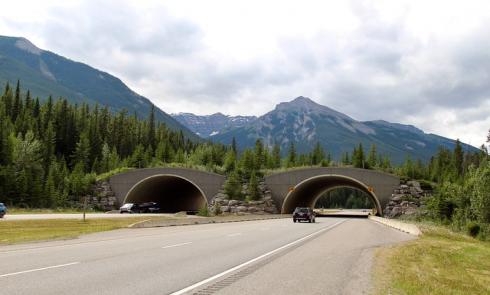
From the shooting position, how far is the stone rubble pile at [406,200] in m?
64.8

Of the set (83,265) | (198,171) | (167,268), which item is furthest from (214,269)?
(198,171)

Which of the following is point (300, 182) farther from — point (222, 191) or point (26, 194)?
point (26, 194)

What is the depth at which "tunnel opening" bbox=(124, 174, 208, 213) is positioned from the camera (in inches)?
3078

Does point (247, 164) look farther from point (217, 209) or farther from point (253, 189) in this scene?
point (217, 209)

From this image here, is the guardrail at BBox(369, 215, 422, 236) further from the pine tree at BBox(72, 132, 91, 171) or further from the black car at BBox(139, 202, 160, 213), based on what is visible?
the pine tree at BBox(72, 132, 91, 171)

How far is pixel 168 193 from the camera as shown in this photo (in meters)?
93.5

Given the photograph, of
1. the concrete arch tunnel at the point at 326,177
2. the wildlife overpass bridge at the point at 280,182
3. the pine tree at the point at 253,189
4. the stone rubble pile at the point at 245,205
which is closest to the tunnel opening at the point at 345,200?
the wildlife overpass bridge at the point at 280,182

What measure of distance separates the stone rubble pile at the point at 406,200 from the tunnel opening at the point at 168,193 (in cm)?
2755

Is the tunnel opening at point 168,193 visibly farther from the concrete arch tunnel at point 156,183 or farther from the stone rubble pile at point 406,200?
the stone rubble pile at point 406,200

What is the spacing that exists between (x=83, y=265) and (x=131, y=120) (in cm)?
14762

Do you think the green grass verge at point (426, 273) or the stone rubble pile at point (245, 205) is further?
the stone rubble pile at point (245, 205)

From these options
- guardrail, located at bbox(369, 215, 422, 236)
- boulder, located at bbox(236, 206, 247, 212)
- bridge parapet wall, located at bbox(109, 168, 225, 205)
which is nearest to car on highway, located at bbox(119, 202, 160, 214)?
bridge parapet wall, located at bbox(109, 168, 225, 205)

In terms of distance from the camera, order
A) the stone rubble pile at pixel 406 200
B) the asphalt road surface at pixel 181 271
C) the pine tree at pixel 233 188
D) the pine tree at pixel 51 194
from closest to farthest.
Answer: the asphalt road surface at pixel 181 271 < the stone rubble pile at pixel 406 200 < the pine tree at pixel 233 188 < the pine tree at pixel 51 194

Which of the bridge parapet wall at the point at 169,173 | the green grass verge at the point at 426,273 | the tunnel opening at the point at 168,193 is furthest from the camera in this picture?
the tunnel opening at the point at 168,193
